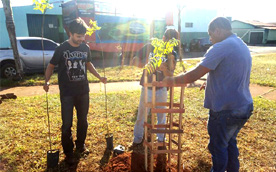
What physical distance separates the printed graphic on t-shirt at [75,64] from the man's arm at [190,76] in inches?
53.5

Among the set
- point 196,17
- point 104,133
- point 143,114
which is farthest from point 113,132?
point 196,17

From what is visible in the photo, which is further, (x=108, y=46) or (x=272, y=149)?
(x=108, y=46)

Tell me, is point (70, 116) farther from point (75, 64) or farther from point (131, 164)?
point (131, 164)

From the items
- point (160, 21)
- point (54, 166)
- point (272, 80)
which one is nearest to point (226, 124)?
point (54, 166)

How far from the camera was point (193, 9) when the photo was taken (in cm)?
2692

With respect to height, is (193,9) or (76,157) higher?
(193,9)

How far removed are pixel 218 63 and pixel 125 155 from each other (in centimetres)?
198

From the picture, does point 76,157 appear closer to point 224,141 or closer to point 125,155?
point 125,155

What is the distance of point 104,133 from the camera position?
14.1 feet

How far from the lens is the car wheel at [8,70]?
8762 mm

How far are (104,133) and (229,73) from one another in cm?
284

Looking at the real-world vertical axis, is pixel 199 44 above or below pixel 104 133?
above

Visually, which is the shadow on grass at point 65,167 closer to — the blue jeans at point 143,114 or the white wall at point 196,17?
the blue jeans at point 143,114

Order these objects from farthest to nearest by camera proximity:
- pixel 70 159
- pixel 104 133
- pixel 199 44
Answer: pixel 199 44
pixel 104 133
pixel 70 159
